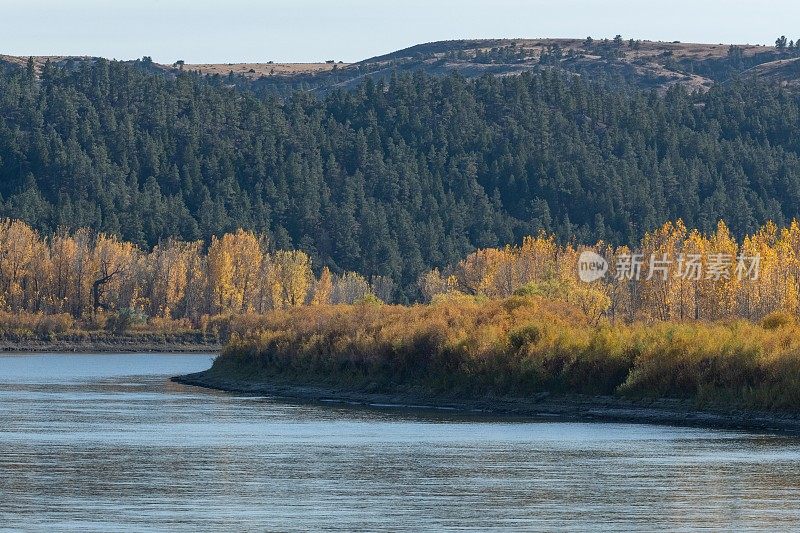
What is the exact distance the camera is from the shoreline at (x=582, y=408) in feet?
172

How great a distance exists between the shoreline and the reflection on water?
2.35m

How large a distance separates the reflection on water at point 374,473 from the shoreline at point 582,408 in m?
2.35

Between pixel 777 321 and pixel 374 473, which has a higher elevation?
pixel 777 321

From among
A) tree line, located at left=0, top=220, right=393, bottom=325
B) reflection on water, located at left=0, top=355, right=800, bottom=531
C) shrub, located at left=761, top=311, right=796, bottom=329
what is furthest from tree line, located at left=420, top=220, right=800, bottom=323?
reflection on water, located at left=0, top=355, right=800, bottom=531

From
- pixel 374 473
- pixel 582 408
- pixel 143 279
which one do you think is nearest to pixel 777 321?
pixel 582 408

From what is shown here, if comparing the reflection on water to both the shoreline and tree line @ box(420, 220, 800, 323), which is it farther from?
tree line @ box(420, 220, 800, 323)

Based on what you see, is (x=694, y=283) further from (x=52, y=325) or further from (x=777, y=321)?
(x=52, y=325)

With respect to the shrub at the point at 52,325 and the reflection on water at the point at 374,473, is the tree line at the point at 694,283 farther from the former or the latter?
the reflection on water at the point at 374,473

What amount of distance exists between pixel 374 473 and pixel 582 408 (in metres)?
24.1

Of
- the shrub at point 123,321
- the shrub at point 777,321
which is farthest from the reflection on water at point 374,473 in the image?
the shrub at point 123,321

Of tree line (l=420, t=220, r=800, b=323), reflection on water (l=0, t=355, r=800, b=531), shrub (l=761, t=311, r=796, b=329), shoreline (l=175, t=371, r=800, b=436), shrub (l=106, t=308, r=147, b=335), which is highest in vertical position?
tree line (l=420, t=220, r=800, b=323)

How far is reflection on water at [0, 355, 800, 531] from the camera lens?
2855 cm

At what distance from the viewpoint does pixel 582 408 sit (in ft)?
196

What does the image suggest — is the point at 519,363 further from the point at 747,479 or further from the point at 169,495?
the point at 169,495
